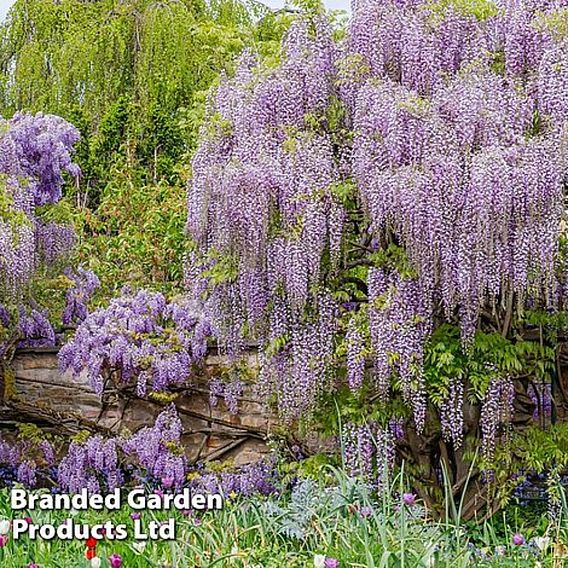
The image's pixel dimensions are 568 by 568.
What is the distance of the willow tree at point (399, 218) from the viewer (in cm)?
435

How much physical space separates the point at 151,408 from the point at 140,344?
544mm

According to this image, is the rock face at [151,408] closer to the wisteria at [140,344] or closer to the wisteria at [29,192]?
the wisteria at [140,344]

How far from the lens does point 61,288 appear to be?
6.97 meters

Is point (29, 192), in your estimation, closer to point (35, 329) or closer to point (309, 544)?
point (35, 329)

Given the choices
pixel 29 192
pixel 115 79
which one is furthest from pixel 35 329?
pixel 115 79

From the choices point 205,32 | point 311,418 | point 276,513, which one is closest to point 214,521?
point 276,513

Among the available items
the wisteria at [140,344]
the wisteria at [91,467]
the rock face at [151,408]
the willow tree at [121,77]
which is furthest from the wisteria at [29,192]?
the willow tree at [121,77]

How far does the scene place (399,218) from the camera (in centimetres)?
438

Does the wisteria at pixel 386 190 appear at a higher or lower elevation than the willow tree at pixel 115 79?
lower

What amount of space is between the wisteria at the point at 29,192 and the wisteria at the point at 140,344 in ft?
1.83

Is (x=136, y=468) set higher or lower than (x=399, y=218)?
lower

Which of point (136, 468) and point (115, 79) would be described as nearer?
point (136, 468)

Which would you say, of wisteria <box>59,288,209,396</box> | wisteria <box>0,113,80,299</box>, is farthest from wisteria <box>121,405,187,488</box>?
wisteria <box>0,113,80,299</box>

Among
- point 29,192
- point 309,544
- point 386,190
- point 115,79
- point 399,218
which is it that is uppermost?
point 115,79
